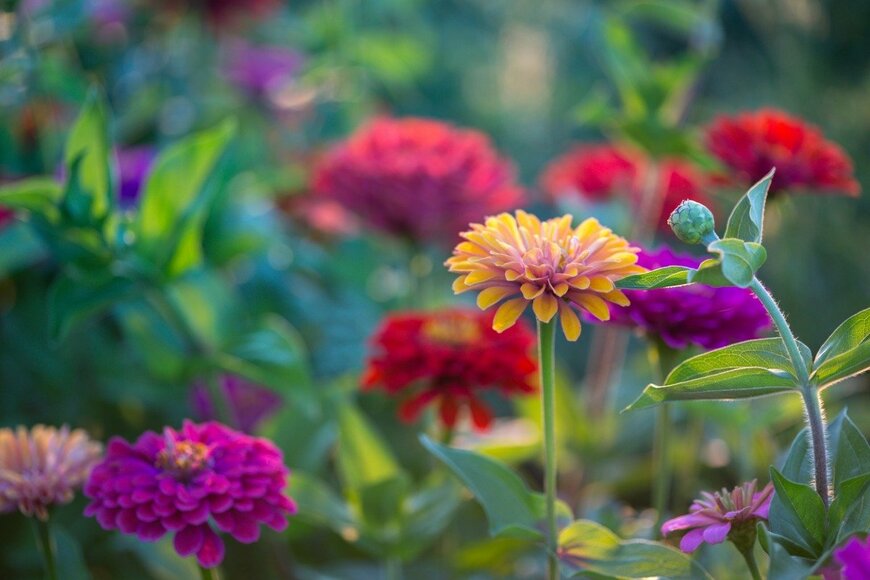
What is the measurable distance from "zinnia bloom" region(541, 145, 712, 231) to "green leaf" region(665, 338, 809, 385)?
1.43ft

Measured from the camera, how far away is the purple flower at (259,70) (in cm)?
132

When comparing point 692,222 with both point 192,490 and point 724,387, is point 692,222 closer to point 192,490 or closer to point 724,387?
point 724,387

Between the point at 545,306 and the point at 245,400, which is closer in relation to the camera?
the point at 545,306

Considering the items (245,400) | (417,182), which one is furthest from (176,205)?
(245,400)

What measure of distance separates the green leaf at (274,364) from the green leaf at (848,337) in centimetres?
36

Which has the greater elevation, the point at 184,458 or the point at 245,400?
the point at 184,458

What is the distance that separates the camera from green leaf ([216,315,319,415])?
0.66 meters

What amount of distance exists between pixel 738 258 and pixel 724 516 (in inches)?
4.8

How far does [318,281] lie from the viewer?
1.05 metres

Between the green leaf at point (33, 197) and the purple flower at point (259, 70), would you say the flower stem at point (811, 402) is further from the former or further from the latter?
the purple flower at point (259, 70)

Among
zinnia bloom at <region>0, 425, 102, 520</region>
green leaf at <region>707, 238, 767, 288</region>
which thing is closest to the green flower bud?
green leaf at <region>707, 238, 767, 288</region>

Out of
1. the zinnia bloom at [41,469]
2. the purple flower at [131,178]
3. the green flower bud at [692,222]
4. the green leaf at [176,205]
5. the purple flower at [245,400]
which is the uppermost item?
the green flower bud at [692,222]

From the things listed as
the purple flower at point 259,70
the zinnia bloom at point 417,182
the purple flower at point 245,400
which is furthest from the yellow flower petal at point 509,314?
the purple flower at point 259,70

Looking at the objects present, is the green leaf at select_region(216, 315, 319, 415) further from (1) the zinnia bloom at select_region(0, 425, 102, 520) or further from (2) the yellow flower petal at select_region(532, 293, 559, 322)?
(2) the yellow flower petal at select_region(532, 293, 559, 322)
